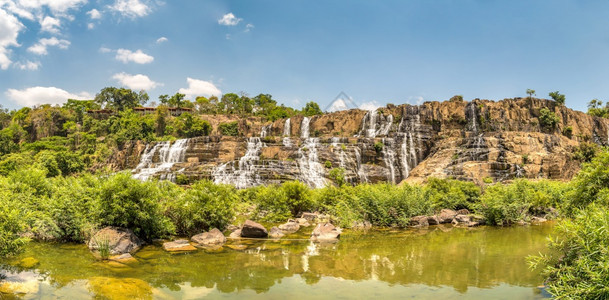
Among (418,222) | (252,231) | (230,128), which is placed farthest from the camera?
(230,128)

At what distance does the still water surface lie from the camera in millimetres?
8648

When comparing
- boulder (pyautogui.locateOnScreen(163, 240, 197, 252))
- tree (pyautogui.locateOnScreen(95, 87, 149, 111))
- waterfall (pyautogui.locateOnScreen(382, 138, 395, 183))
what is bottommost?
boulder (pyautogui.locateOnScreen(163, 240, 197, 252))

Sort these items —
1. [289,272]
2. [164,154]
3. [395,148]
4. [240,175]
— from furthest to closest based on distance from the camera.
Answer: [395,148] < [164,154] < [240,175] < [289,272]

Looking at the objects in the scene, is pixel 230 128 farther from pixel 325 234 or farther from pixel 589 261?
pixel 589 261

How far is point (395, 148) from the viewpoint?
49969 mm

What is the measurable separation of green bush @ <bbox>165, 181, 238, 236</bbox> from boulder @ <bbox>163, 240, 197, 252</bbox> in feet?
5.19

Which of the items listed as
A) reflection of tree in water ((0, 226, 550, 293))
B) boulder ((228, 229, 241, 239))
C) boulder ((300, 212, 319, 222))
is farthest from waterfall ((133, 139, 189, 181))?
reflection of tree in water ((0, 226, 550, 293))

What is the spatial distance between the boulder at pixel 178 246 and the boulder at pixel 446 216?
566 inches

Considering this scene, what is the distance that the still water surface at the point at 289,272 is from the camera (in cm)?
865

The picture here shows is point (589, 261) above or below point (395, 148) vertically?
below

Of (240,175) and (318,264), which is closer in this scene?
(318,264)

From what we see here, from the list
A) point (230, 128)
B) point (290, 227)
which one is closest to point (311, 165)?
point (290, 227)

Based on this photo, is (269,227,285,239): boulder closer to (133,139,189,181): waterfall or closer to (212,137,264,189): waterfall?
(212,137,264,189): waterfall

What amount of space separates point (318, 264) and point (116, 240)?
6.84 meters
